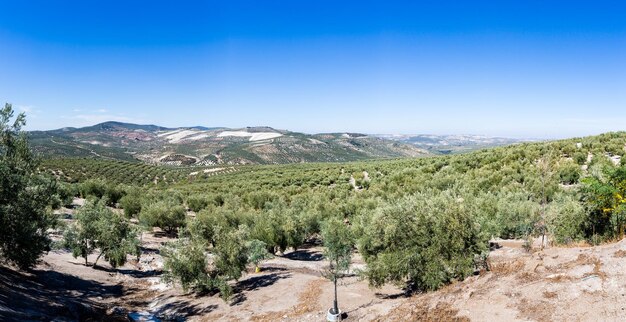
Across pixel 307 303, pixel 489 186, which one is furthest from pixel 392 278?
pixel 489 186

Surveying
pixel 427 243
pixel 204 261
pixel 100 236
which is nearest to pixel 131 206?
pixel 100 236

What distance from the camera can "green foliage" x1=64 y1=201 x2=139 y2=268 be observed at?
124ft

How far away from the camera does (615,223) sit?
81.8 ft

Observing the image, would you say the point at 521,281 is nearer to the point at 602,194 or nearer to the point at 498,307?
the point at 498,307

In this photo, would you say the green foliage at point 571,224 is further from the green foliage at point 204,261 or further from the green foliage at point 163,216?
the green foliage at point 163,216

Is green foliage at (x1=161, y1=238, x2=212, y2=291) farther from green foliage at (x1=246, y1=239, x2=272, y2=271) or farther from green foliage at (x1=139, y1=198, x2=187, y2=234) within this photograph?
green foliage at (x1=139, y1=198, x2=187, y2=234)

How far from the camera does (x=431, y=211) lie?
81.1 feet

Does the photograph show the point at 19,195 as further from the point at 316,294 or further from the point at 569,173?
the point at 569,173

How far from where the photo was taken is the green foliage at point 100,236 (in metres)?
37.7

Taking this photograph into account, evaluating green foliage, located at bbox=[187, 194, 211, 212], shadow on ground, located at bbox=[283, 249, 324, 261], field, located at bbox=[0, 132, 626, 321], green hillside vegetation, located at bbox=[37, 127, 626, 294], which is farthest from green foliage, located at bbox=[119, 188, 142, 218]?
shadow on ground, located at bbox=[283, 249, 324, 261]

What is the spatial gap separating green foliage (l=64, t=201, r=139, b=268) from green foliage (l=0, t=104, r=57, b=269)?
9728 millimetres

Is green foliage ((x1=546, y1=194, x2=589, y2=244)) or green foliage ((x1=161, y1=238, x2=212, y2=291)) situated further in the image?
green foliage ((x1=161, y1=238, x2=212, y2=291))

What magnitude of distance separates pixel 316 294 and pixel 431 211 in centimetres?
1261

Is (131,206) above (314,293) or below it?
above
